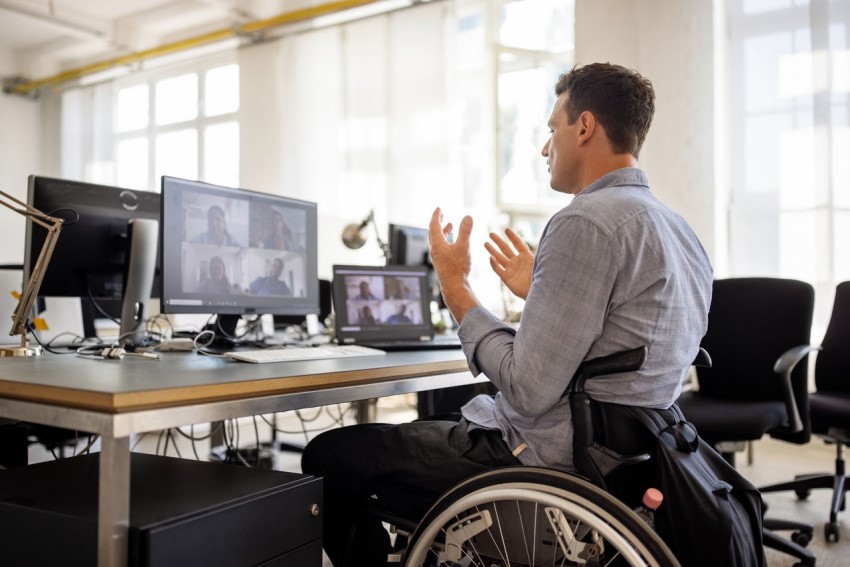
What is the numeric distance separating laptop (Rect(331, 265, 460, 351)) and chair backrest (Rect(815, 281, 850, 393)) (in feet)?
5.32

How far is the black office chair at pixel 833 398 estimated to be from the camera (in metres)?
2.59

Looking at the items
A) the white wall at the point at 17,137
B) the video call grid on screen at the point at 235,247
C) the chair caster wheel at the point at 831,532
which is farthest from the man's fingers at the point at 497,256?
the white wall at the point at 17,137

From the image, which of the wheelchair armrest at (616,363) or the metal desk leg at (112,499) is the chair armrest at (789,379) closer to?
the wheelchair armrest at (616,363)

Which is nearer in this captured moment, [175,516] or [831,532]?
[175,516]

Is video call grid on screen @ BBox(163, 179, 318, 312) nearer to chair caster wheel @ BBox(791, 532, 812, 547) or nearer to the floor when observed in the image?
the floor

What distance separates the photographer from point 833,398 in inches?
105

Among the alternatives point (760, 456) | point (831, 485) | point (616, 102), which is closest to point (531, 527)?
point (616, 102)

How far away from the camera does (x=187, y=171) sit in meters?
7.41

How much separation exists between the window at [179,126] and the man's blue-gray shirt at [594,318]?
19.2 feet

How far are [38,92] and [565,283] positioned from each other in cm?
877

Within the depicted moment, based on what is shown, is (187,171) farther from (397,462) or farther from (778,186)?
(397,462)

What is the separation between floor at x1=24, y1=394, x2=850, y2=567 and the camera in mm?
2537

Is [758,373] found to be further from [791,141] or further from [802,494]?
[791,141]

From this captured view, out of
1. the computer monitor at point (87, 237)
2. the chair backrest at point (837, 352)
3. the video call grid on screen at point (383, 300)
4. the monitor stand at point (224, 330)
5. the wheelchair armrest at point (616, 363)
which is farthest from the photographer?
the chair backrest at point (837, 352)
